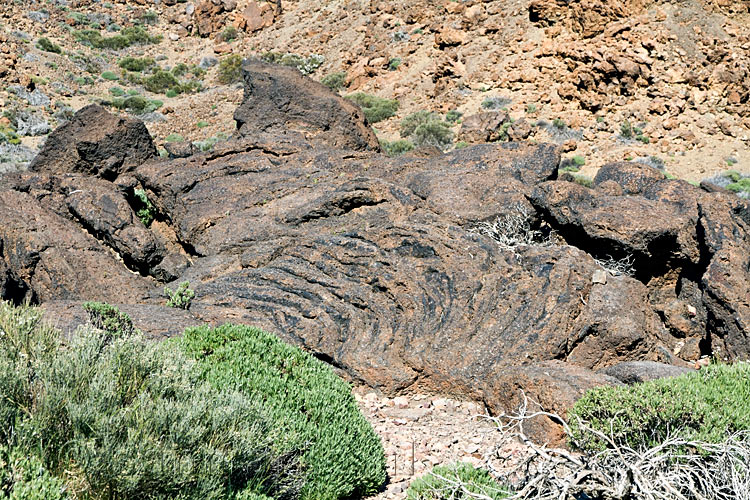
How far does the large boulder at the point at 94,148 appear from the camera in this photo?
49.0 ft

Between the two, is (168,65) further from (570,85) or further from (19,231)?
(19,231)

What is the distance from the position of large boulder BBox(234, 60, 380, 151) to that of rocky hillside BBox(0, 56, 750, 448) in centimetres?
170

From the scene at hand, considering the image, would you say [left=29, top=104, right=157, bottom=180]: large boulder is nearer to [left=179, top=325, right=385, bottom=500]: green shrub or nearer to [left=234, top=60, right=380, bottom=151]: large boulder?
[left=234, top=60, right=380, bottom=151]: large boulder

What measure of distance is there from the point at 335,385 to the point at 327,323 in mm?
2445

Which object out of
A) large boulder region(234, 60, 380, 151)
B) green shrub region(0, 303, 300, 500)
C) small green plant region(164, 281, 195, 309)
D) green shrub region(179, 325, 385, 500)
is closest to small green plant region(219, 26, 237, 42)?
large boulder region(234, 60, 380, 151)

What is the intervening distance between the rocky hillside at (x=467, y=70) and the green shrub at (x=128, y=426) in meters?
19.4

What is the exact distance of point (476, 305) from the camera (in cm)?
976

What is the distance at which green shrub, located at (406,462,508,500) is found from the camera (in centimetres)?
591

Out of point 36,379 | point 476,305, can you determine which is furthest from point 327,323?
point 36,379

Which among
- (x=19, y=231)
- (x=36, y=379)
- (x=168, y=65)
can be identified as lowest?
(x=168, y=65)

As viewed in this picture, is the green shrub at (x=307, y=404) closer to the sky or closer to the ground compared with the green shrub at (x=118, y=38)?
closer to the sky

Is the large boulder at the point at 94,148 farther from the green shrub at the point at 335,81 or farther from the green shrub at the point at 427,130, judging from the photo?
the green shrub at the point at 335,81

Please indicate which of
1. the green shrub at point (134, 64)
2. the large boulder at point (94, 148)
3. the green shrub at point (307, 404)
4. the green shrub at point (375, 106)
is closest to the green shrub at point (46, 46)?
the green shrub at point (134, 64)

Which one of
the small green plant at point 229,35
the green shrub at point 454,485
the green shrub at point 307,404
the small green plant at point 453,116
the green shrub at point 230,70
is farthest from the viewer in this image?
the small green plant at point 229,35
